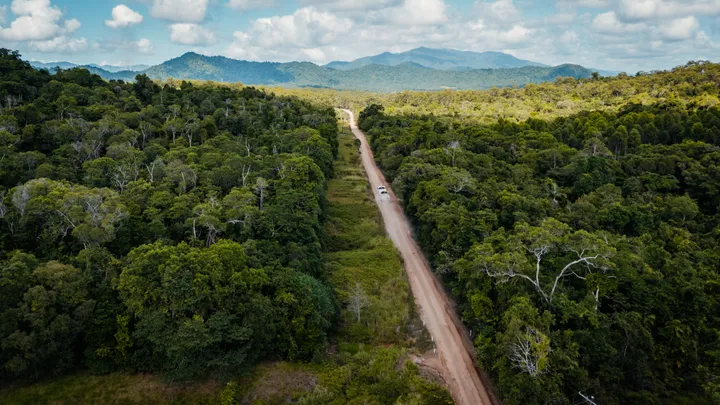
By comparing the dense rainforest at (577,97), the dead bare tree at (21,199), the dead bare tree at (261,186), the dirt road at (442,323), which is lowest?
the dirt road at (442,323)

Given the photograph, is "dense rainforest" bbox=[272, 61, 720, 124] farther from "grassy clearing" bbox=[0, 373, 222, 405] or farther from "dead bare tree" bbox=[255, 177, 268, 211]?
"grassy clearing" bbox=[0, 373, 222, 405]

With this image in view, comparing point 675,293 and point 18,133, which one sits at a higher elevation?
point 18,133

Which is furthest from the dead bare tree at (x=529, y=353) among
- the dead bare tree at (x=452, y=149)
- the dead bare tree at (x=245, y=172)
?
the dead bare tree at (x=452, y=149)

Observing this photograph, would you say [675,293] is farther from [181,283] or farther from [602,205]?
[181,283]

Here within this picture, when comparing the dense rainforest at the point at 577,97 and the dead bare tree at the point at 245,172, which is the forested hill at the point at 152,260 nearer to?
the dead bare tree at the point at 245,172

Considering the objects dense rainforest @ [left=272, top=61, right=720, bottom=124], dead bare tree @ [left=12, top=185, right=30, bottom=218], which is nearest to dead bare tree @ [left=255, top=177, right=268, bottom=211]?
dead bare tree @ [left=12, top=185, right=30, bottom=218]

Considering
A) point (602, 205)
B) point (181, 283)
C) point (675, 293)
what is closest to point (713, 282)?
point (675, 293)
